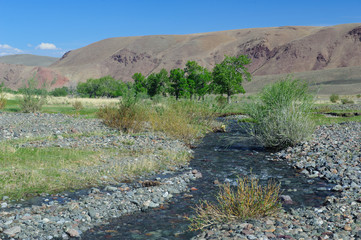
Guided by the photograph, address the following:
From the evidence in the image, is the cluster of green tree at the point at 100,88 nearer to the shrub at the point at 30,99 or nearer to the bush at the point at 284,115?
the shrub at the point at 30,99

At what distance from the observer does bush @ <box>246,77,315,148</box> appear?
14000mm

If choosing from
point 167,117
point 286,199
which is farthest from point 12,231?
point 167,117

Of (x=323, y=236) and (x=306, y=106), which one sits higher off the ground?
(x=306, y=106)

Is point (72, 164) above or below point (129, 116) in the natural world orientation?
below

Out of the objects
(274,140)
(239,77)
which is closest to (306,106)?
(274,140)

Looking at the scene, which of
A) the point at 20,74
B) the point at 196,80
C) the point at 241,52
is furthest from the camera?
the point at 241,52

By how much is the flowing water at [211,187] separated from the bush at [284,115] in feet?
2.81

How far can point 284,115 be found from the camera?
A: 1378 cm

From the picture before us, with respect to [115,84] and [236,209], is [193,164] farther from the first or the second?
[115,84]

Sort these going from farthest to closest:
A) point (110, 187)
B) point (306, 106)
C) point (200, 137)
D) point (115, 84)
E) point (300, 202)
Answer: point (115, 84) < point (200, 137) < point (306, 106) < point (110, 187) < point (300, 202)

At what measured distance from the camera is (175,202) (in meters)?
8.01

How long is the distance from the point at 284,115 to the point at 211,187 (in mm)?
5898

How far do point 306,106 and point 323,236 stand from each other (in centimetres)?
965

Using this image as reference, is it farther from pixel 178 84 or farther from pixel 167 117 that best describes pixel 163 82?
pixel 167 117
